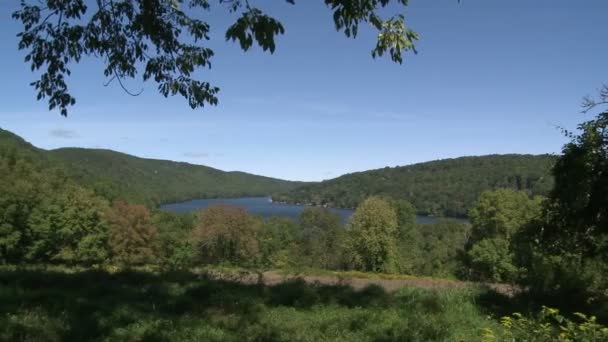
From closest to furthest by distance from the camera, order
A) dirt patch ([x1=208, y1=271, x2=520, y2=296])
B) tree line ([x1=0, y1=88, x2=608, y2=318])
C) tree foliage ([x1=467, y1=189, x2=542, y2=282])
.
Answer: dirt patch ([x1=208, y1=271, x2=520, y2=296]) < tree foliage ([x1=467, y1=189, x2=542, y2=282]) < tree line ([x1=0, y1=88, x2=608, y2=318])

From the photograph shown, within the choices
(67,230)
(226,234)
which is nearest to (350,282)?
(67,230)

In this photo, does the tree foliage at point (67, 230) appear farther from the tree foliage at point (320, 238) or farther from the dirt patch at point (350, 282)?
the dirt patch at point (350, 282)

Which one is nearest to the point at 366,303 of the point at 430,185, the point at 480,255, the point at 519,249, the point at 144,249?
the point at 519,249

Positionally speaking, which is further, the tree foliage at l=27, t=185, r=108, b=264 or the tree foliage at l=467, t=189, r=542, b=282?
the tree foliage at l=27, t=185, r=108, b=264

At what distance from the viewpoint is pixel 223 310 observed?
6.80 metres

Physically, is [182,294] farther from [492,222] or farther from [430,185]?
[430,185]

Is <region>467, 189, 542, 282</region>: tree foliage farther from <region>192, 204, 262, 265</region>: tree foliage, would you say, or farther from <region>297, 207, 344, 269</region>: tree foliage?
<region>297, 207, 344, 269</region>: tree foliage

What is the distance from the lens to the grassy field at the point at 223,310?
220 inches

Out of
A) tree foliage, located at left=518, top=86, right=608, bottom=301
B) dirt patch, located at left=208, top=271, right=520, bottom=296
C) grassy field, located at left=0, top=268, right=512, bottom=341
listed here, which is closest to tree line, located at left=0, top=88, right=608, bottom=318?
tree foliage, located at left=518, top=86, right=608, bottom=301

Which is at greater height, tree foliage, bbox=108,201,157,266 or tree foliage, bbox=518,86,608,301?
tree foliage, bbox=518,86,608,301

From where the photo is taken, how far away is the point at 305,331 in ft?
19.7

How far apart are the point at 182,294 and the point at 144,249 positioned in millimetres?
42189

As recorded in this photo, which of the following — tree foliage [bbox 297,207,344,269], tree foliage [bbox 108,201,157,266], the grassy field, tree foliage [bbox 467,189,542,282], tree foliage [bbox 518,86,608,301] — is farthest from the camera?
tree foliage [bbox 297,207,344,269]

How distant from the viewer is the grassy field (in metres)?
5.58
